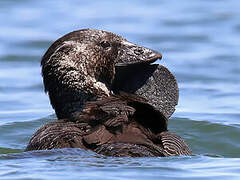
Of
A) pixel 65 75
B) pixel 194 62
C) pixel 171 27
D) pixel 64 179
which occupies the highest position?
pixel 171 27

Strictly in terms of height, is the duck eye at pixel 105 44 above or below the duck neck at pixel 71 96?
above

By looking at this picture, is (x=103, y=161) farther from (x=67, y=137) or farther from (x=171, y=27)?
(x=171, y=27)

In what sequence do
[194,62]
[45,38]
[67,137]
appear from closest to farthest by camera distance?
[67,137], [194,62], [45,38]

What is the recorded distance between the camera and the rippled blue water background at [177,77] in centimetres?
798

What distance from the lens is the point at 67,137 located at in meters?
8.14

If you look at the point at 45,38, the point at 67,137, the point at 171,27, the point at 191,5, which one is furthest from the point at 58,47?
the point at 191,5

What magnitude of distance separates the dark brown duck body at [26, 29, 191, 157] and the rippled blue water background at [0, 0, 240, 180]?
151mm

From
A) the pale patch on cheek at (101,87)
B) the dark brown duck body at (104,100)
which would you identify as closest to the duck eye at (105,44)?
the dark brown duck body at (104,100)

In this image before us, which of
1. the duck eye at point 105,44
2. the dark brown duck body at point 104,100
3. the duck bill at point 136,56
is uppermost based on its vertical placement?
the duck eye at point 105,44

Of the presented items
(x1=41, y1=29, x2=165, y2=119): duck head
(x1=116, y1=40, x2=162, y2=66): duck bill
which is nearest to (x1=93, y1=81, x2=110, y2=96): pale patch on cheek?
(x1=41, y1=29, x2=165, y2=119): duck head

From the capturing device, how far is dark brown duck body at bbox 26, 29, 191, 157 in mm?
8102

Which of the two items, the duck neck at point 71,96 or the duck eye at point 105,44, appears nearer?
the duck neck at point 71,96

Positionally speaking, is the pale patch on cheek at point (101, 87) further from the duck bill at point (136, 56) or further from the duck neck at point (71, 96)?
the duck bill at point (136, 56)

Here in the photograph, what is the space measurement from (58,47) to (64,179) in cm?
185
